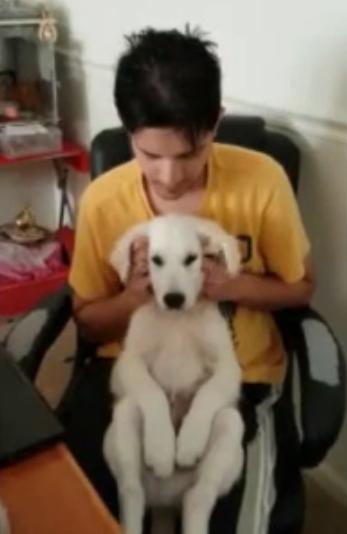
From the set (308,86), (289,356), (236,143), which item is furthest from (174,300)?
(308,86)

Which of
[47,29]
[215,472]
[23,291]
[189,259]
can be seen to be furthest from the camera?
[23,291]

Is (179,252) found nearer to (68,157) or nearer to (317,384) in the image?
(317,384)

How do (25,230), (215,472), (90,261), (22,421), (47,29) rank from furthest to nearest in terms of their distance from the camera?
(25,230) → (47,29) → (90,261) → (215,472) → (22,421)

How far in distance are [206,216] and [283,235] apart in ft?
0.41

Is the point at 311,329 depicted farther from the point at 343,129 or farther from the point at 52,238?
the point at 52,238

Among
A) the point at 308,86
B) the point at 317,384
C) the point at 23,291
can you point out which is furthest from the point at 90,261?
the point at 23,291

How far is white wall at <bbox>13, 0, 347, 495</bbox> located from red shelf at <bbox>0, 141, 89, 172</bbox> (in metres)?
0.64

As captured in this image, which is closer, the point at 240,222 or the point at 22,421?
the point at 22,421

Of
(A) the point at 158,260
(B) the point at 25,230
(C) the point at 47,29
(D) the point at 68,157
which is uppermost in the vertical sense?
(C) the point at 47,29

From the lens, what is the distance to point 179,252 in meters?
1.09

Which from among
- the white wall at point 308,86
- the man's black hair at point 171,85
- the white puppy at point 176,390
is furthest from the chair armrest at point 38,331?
the white wall at point 308,86

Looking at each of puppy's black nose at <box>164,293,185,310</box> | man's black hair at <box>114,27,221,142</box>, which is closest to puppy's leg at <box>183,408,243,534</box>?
puppy's black nose at <box>164,293,185,310</box>

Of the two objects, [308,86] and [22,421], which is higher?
[308,86]

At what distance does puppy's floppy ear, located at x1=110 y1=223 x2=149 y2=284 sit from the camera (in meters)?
1.13
